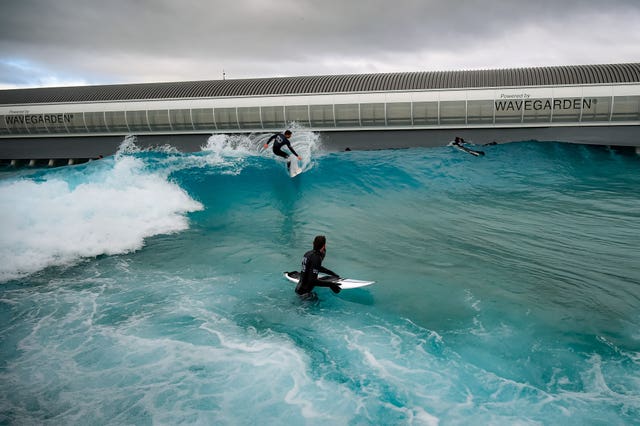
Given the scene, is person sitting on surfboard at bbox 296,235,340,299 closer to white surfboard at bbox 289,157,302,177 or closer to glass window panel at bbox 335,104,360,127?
white surfboard at bbox 289,157,302,177

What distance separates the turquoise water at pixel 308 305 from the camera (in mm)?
4773

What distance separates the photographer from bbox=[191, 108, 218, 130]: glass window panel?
24.5 meters

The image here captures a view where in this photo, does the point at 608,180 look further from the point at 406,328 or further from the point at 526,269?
the point at 406,328

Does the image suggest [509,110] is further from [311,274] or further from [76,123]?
[76,123]

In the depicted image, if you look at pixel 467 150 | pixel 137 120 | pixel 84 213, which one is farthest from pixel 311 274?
pixel 137 120

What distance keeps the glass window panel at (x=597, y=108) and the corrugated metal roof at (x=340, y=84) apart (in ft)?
2.77

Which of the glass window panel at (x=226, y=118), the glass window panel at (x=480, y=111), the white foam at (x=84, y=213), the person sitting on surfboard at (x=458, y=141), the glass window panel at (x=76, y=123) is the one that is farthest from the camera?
the glass window panel at (x=76, y=123)

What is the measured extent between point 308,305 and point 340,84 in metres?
18.7

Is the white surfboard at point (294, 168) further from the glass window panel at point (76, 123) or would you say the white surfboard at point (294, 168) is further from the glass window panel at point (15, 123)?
the glass window panel at point (15, 123)

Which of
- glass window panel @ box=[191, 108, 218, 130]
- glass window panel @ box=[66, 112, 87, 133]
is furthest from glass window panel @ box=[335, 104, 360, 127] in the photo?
glass window panel @ box=[66, 112, 87, 133]

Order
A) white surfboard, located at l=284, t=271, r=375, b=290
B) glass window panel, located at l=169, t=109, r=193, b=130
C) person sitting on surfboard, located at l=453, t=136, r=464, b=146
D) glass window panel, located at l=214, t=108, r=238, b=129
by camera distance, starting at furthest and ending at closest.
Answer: glass window panel, located at l=169, t=109, r=193, b=130
glass window panel, located at l=214, t=108, r=238, b=129
person sitting on surfboard, located at l=453, t=136, r=464, b=146
white surfboard, located at l=284, t=271, r=375, b=290

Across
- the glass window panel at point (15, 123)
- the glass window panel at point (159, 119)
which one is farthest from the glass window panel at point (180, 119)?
the glass window panel at point (15, 123)

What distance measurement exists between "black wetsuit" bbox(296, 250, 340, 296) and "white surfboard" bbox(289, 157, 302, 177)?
863 cm

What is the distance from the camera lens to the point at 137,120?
83.6 ft
